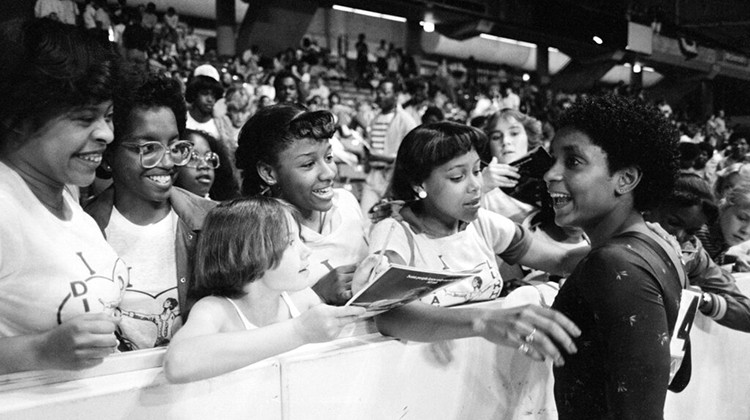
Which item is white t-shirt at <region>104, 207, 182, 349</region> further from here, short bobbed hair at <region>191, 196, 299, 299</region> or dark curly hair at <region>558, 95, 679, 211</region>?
dark curly hair at <region>558, 95, 679, 211</region>

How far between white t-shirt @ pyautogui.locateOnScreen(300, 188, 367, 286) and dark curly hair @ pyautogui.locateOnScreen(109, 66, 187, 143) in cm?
53

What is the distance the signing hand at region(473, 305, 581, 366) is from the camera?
122 cm

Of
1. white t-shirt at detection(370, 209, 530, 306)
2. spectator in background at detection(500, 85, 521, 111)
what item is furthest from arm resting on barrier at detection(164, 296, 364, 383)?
spectator in background at detection(500, 85, 521, 111)

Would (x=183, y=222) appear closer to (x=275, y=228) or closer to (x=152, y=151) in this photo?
(x=152, y=151)

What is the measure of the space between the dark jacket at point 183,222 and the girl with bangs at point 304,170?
254mm

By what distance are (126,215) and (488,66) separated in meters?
19.8

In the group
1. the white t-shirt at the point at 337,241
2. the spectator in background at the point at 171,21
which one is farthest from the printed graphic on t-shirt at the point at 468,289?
the spectator in background at the point at 171,21

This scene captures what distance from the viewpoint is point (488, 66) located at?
67.3ft

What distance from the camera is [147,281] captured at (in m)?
1.60

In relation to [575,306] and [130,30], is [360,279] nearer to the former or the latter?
[575,306]

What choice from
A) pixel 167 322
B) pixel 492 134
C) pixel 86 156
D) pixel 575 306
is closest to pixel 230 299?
pixel 167 322

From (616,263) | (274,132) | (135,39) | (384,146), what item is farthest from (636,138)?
(135,39)

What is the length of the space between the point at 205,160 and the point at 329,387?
1309mm

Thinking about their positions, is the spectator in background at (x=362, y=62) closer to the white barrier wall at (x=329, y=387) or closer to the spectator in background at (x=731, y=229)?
the spectator in background at (x=731, y=229)
